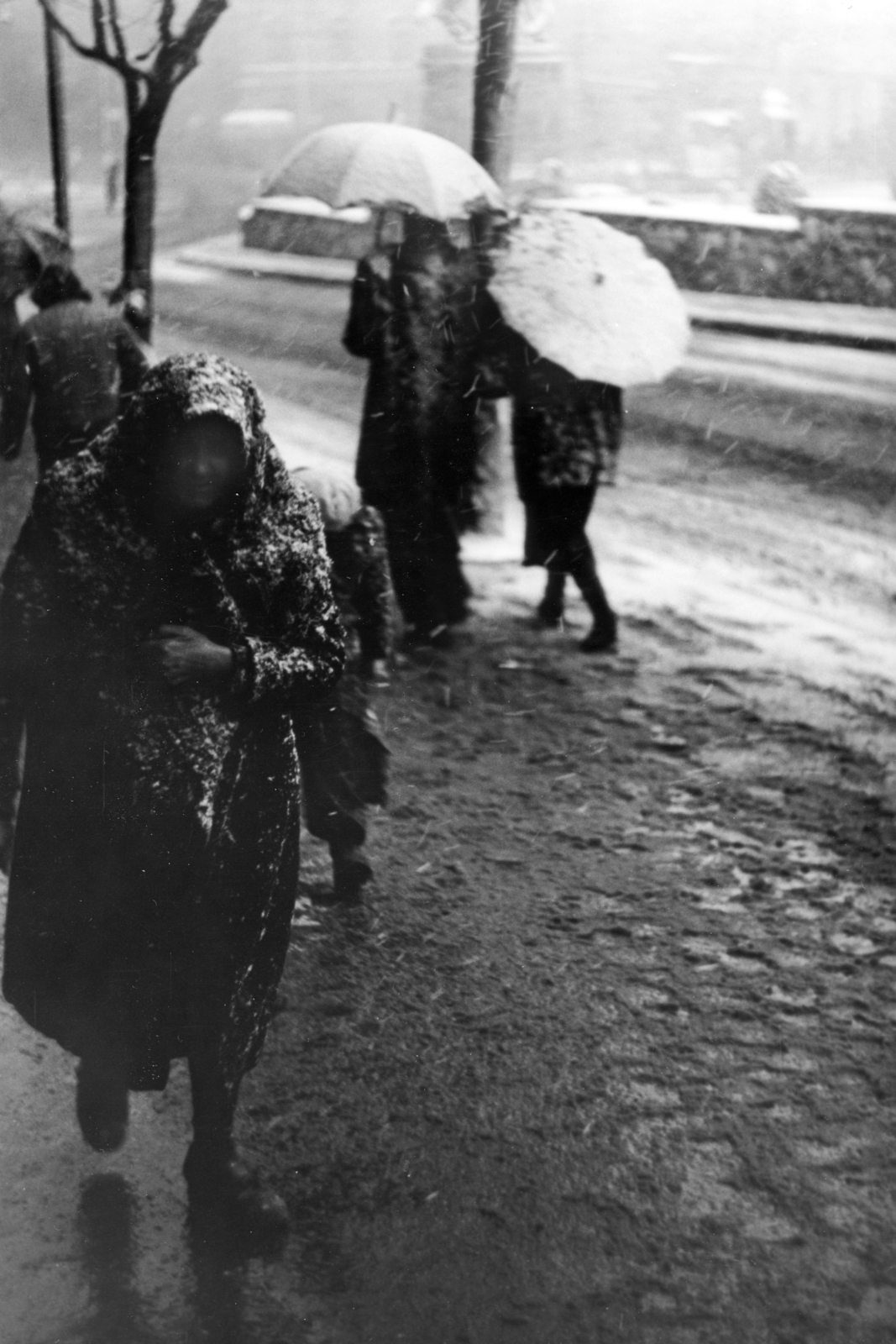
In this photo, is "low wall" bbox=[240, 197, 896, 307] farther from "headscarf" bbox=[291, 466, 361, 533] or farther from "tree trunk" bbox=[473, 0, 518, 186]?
"headscarf" bbox=[291, 466, 361, 533]

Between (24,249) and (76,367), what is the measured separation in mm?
812

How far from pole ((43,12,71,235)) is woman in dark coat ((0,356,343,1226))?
4.06 metres

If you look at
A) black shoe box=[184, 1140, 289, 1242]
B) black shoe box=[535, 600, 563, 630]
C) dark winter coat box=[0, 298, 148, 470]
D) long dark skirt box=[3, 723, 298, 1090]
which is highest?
dark winter coat box=[0, 298, 148, 470]

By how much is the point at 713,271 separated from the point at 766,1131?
464 inches

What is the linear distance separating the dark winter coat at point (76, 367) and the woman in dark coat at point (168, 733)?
2826 millimetres

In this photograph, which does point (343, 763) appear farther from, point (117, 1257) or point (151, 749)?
point (117, 1257)

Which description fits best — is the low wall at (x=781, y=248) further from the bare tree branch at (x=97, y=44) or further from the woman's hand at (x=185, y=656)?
the woman's hand at (x=185, y=656)

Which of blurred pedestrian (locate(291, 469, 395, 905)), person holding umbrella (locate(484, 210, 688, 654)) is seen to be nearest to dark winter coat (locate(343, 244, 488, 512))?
person holding umbrella (locate(484, 210, 688, 654))

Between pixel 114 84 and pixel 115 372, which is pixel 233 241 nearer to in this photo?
pixel 114 84

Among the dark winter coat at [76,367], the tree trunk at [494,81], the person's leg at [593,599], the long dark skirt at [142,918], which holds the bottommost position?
the person's leg at [593,599]

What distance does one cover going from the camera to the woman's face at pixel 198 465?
235 cm

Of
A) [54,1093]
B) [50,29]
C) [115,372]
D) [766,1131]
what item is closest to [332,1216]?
[54,1093]

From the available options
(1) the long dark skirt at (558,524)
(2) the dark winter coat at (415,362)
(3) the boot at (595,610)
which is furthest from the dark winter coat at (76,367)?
(3) the boot at (595,610)

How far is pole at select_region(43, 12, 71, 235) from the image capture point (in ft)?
20.1
